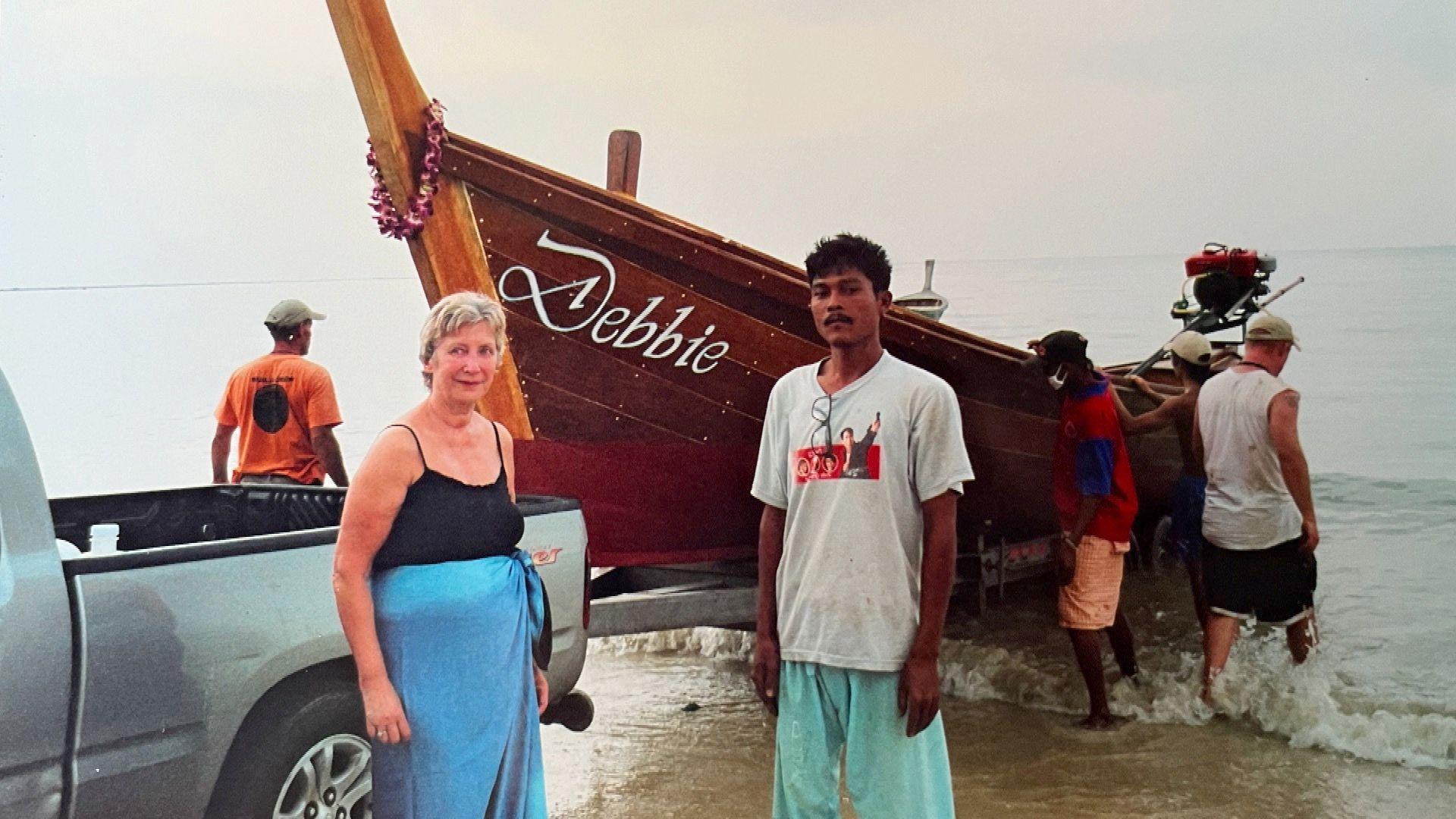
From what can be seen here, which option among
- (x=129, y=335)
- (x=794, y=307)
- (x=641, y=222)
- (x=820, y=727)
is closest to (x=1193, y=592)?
(x=794, y=307)

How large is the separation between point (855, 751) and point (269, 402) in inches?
94.0

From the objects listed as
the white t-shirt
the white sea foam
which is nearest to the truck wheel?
the white t-shirt

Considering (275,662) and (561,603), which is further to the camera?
(561,603)

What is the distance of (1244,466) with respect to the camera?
4258 millimetres

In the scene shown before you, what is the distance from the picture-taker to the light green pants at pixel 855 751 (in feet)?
7.94

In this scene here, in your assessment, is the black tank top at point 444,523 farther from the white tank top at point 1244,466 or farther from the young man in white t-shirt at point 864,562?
the white tank top at point 1244,466

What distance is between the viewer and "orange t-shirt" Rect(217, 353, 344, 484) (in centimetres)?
404

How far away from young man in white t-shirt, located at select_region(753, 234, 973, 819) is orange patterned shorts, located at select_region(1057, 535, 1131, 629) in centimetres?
196

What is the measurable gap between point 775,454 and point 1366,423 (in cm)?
346

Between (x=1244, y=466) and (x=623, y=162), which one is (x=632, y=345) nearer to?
(x=623, y=162)

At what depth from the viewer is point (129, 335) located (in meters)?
4.12

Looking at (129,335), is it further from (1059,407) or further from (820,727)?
(1059,407)

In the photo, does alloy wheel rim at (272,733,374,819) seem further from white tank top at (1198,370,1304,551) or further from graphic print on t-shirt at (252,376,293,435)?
white tank top at (1198,370,1304,551)

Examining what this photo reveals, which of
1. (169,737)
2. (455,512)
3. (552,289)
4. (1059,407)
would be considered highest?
(552,289)
